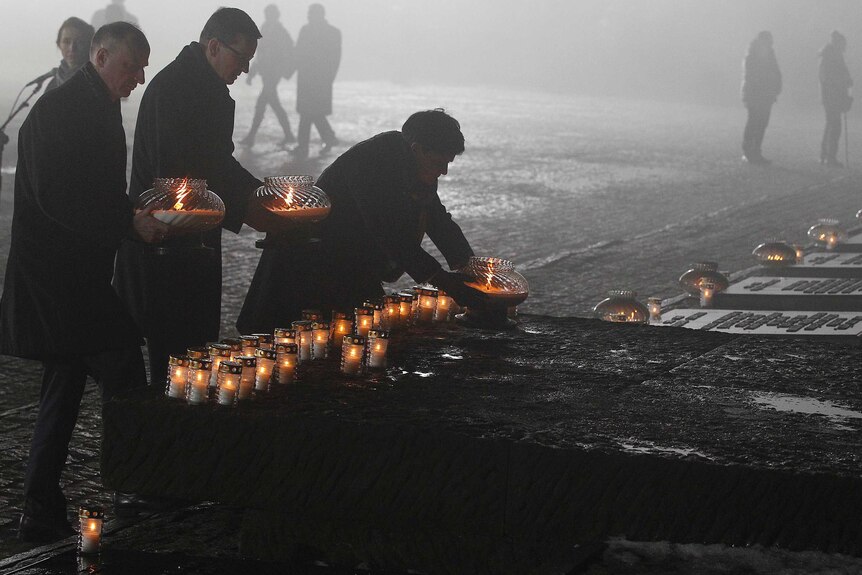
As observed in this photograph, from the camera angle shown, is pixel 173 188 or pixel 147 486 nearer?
pixel 147 486

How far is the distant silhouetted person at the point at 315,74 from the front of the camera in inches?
791

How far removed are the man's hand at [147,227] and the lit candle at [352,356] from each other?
0.71 meters

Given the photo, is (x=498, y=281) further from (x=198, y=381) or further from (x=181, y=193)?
(x=198, y=381)

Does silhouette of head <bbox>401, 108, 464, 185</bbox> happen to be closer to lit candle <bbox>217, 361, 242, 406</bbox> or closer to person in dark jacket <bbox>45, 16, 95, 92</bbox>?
lit candle <bbox>217, 361, 242, 406</bbox>

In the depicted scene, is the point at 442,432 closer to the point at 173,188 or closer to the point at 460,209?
the point at 173,188

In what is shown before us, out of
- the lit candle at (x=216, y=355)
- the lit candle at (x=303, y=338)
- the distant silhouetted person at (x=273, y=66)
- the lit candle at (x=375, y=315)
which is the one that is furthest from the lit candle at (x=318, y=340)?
the distant silhouetted person at (x=273, y=66)

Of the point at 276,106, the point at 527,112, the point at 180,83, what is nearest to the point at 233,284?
the point at 180,83

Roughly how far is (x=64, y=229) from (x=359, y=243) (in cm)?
145

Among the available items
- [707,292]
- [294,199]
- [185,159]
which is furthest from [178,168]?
[707,292]

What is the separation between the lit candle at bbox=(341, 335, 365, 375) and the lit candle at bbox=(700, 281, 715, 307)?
4.19m

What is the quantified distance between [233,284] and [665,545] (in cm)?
625

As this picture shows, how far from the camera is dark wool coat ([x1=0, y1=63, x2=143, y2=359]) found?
14.6 feet

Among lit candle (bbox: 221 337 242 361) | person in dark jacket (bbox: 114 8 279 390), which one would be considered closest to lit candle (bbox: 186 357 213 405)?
lit candle (bbox: 221 337 242 361)

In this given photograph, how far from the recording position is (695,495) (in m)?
3.59
